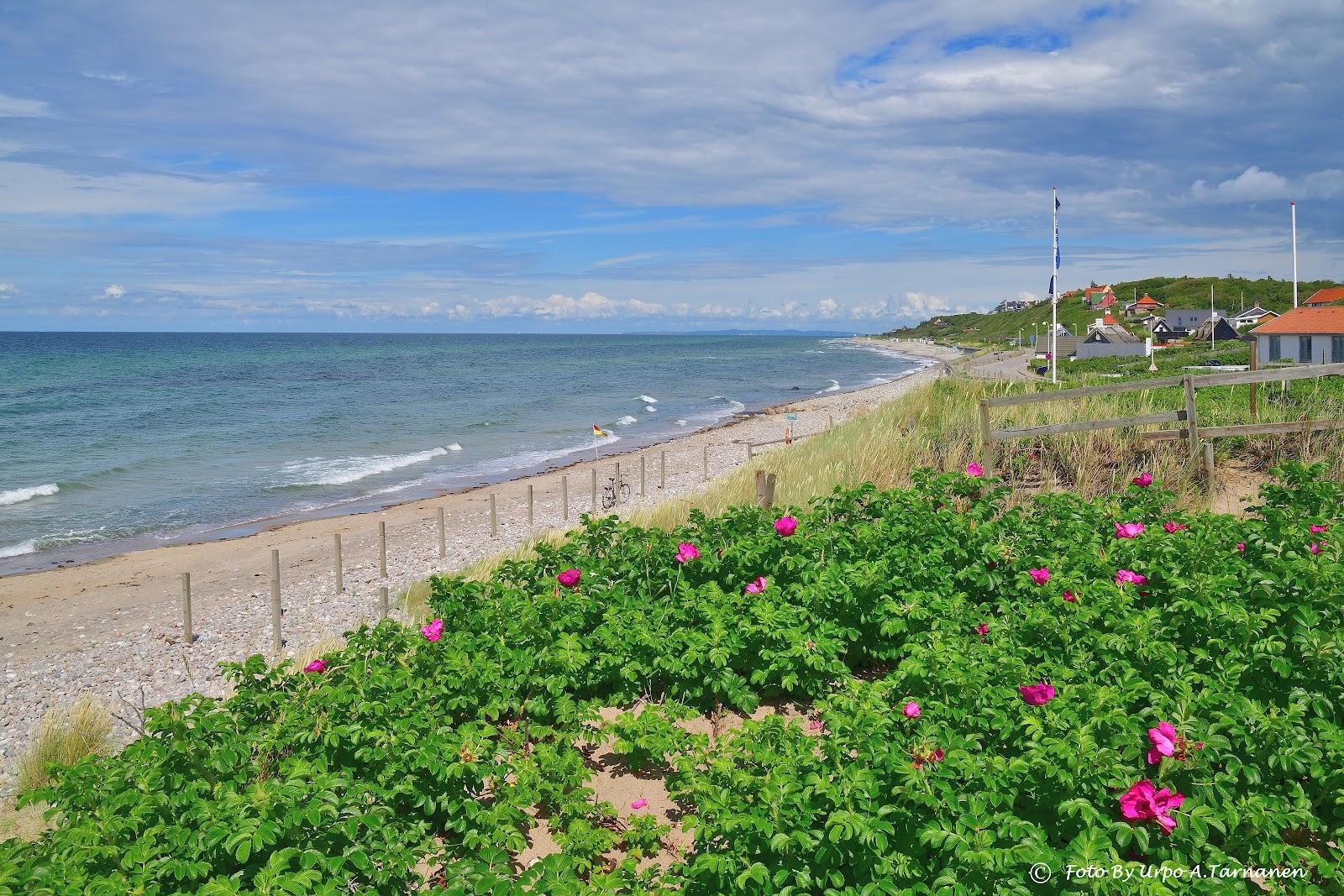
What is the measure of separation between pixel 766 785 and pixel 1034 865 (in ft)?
3.29

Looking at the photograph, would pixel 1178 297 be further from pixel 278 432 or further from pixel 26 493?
pixel 26 493

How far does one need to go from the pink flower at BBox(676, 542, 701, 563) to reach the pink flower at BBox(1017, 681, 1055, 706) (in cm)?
255

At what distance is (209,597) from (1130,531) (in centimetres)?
1539

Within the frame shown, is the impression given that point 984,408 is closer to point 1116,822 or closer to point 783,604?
point 783,604

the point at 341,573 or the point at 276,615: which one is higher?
the point at 276,615

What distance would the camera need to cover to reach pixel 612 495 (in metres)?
23.4

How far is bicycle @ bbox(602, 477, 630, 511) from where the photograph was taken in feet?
70.5

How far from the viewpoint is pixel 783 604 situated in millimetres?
5355

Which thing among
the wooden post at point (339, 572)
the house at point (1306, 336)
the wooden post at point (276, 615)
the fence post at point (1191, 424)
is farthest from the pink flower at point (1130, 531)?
the house at point (1306, 336)

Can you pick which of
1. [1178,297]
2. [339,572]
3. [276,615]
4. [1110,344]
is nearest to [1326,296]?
[1110,344]

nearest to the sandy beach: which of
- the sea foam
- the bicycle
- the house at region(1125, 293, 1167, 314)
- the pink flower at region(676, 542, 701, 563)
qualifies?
the bicycle

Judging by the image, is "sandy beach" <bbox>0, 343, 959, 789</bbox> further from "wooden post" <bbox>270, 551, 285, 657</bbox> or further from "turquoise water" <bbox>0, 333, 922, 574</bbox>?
"turquoise water" <bbox>0, 333, 922, 574</bbox>

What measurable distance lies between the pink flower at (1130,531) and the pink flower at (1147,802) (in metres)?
3.03

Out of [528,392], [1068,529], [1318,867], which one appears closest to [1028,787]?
[1318,867]
